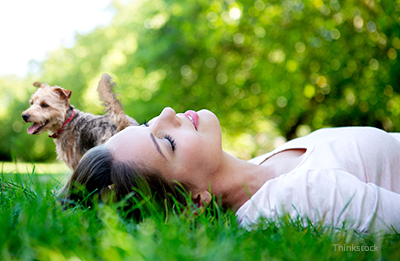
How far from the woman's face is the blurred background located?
13.8 ft

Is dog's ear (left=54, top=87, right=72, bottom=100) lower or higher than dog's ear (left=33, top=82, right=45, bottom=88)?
lower

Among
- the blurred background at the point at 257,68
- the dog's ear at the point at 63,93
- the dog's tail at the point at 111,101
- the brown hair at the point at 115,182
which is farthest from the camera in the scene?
the blurred background at the point at 257,68

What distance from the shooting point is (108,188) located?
2.06 m

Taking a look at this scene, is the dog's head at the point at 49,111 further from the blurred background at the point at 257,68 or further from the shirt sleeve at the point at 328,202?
the blurred background at the point at 257,68

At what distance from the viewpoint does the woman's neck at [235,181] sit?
2.27 meters

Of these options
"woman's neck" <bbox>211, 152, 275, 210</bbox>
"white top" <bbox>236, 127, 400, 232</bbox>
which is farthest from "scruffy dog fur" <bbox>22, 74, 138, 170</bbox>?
"white top" <bbox>236, 127, 400, 232</bbox>

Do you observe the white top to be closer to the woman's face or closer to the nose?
the woman's face

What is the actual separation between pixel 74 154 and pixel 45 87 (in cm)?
98

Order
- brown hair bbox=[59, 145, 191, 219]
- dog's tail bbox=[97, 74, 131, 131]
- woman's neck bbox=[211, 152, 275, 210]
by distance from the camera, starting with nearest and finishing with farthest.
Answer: brown hair bbox=[59, 145, 191, 219] < woman's neck bbox=[211, 152, 275, 210] < dog's tail bbox=[97, 74, 131, 131]

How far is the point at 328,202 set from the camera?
1.80 metres

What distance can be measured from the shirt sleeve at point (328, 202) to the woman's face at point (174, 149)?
1.31 feet

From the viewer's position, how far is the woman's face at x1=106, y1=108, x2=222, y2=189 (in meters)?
2.10

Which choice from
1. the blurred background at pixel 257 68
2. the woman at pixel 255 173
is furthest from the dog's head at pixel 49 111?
the blurred background at pixel 257 68

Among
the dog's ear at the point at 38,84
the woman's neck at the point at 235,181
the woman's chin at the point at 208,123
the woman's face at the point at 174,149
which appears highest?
the dog's ear at the point at 38,84
